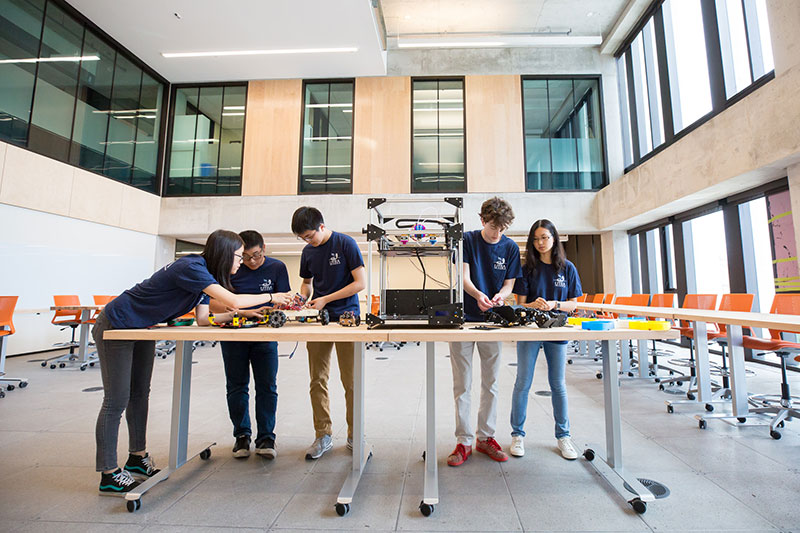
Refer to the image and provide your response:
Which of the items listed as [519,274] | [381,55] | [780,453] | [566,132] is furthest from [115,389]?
[566,132]

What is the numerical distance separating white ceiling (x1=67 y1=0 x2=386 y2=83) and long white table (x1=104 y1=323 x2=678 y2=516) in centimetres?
595

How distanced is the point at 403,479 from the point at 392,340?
0.83m

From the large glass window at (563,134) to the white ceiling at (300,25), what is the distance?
1103 mm

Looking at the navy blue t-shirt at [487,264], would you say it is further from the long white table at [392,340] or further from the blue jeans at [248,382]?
the blue jeans at [248,382]

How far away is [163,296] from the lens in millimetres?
1562

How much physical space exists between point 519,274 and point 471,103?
685 centimetres

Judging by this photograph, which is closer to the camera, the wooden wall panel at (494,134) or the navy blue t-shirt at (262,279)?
the navy blue t-shirt at (262,279)

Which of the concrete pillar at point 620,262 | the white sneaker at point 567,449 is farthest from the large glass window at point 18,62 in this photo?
the concrete pillar at point 620,262

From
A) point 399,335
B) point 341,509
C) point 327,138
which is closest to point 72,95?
point 327,138

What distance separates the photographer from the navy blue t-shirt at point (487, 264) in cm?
199

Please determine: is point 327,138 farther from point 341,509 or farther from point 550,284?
point 341,509

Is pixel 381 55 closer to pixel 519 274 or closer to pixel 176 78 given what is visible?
pixel 176 78

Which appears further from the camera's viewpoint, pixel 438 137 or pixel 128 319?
pixel 438 137

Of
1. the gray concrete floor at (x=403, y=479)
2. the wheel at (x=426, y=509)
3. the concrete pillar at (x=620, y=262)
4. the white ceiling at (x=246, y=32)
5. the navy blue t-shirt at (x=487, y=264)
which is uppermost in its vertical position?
the white ceiling at (x=246, y=32)
